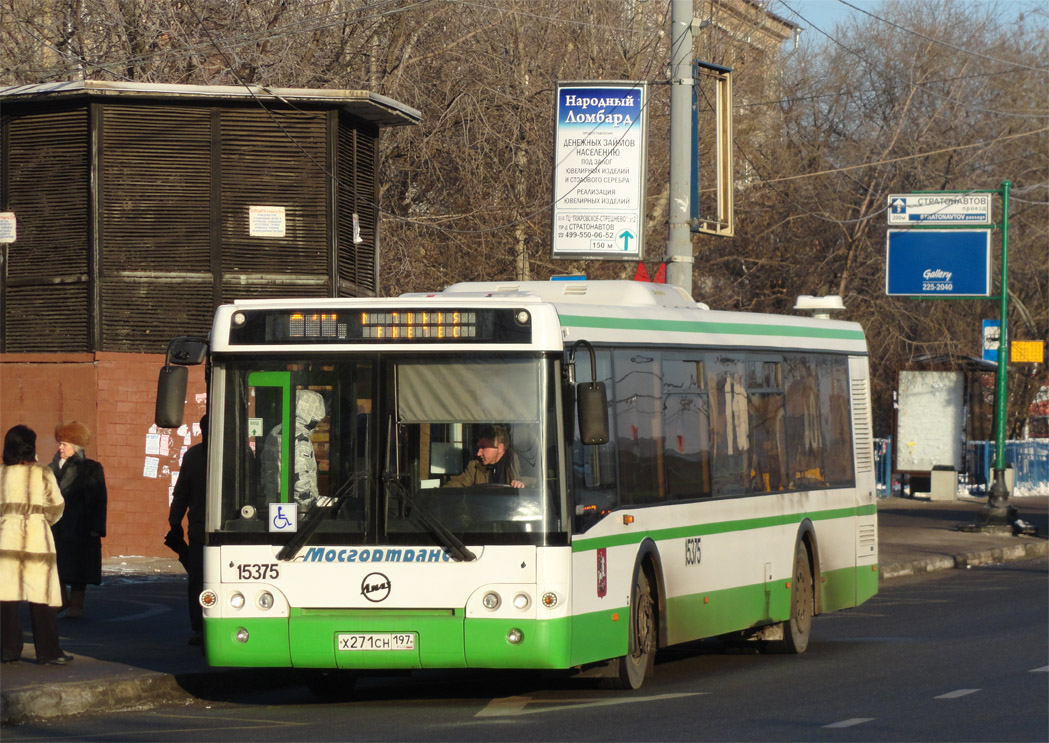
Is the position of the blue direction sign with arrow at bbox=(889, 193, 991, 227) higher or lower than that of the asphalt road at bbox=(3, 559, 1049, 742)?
higher

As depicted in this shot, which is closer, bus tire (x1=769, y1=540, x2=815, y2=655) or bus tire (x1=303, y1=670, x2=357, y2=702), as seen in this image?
bus tire (x1=303, y1=670, x2=357, y2=702)

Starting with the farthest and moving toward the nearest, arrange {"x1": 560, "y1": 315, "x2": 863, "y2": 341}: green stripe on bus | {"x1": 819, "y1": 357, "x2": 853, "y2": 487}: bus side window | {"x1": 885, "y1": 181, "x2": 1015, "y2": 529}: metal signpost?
{"x1": 885, "y1": 181, "x2": 1015, "y2": 529}: metal signpost, {"x1": 819, "y1": 357, "x2": 853, "y2": 487}: bus side window, {"x1": 560, "y1": 315, "x2": 863, "y2": 341}: green stripe on bus

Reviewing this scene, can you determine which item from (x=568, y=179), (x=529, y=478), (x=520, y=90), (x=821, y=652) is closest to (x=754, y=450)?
(x=821, y=652)

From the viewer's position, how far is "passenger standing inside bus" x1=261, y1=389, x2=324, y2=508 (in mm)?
10188

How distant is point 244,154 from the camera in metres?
20.8

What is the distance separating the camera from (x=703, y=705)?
33.7ft

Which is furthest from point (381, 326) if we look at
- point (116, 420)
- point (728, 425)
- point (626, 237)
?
point (116, 420)

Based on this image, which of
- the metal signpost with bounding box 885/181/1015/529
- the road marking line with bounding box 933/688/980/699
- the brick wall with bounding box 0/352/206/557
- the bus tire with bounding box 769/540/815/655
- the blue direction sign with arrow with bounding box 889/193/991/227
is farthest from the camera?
the metal signpost with bounding box 885/181/1015/529

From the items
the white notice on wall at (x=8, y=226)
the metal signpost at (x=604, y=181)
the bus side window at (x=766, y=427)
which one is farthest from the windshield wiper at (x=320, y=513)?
the white notice on wall at (x=8, y=226)

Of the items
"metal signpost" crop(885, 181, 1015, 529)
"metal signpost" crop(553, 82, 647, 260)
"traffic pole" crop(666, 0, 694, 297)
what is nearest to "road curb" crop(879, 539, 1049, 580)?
"metal signpost" crop(885, 181, 1015, 529)

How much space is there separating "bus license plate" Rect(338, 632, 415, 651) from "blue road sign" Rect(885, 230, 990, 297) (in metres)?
19.9

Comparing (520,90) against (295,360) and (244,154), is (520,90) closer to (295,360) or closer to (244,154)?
(244,154)

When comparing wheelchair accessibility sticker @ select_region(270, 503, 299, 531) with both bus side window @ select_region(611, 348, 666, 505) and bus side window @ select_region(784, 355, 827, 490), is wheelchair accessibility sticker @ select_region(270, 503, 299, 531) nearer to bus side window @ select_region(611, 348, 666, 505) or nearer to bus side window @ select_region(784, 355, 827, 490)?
bus side window @ select_region(611, 348, 666, 505)

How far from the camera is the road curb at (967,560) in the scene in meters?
22.1
